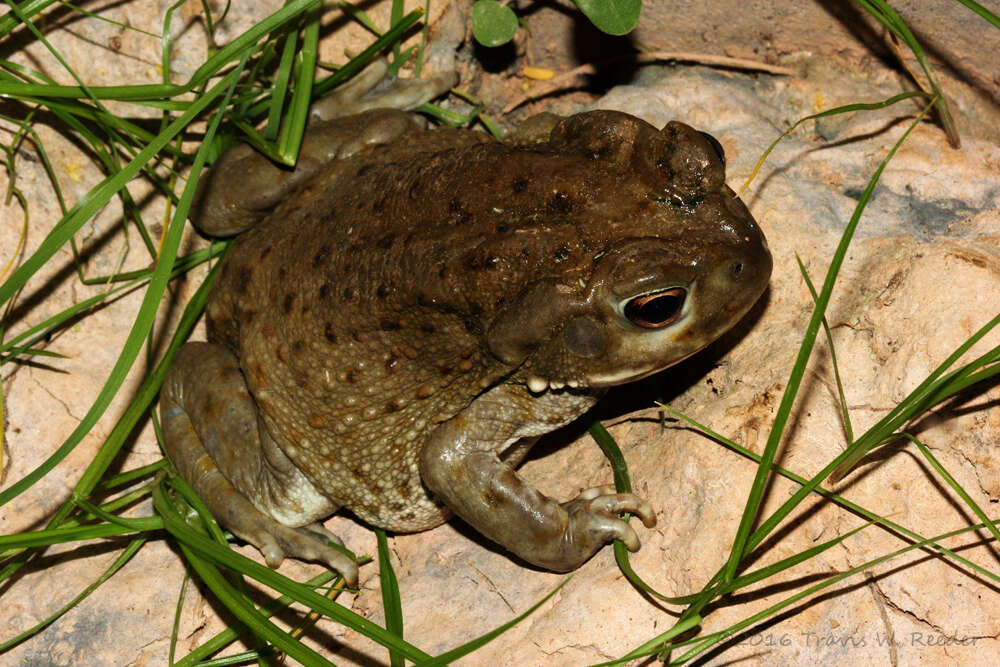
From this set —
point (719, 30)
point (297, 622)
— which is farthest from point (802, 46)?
point (297, 622)

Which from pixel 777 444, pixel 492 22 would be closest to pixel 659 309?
pixel 777 444

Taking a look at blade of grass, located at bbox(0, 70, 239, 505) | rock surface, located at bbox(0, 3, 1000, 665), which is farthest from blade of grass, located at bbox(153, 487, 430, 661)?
blade of grass, located at bbox(0, 70, 239, 505)

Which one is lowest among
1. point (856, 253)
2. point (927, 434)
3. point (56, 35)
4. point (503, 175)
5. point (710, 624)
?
point (710, 624)

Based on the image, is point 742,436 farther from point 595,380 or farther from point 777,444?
point 595,380

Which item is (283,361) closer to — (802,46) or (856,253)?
(856,253)

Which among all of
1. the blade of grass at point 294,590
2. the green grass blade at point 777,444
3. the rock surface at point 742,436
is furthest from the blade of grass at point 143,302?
the green grass blade at point 777,444

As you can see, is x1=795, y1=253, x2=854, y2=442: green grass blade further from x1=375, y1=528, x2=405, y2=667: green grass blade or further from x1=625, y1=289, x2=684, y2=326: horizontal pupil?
x1=375, y1=528, x2=405, y2=667: green grass blade

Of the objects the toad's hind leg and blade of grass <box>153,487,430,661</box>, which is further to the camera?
the toad's hind leg
